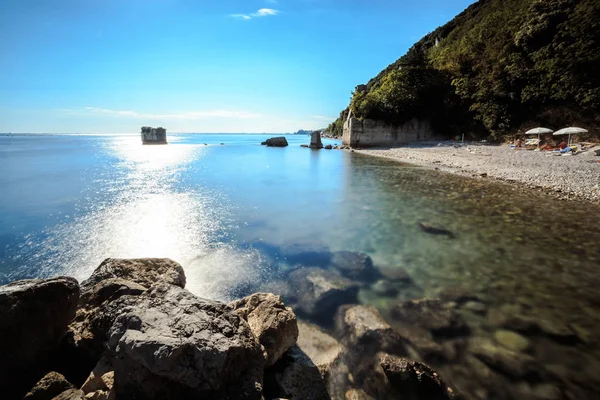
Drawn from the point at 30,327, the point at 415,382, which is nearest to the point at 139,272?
the point at 30,327

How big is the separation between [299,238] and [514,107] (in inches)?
1453

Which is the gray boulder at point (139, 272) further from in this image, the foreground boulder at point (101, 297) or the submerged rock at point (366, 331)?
the submerged rock at point (366, 331)

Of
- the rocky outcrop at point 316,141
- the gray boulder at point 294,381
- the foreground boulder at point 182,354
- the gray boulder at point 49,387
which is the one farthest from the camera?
the rocky outcrop at point 316,141

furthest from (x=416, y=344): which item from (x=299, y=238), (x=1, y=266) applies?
(x=1, y=266)

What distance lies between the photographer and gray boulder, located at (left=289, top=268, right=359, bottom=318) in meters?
5.66

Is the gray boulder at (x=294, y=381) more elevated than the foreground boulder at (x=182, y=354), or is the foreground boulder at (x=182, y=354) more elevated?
the foreground boulder at (x=182, y=354)

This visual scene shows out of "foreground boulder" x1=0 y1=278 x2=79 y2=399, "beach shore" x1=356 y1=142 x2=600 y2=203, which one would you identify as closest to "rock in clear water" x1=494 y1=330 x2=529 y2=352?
"foreground boulder" x1=0 y1=278 x2=79 y2=399

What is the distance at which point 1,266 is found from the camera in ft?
24.4

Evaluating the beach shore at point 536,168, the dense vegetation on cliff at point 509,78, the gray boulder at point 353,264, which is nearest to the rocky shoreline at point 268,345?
the gray boulder at point 353,264

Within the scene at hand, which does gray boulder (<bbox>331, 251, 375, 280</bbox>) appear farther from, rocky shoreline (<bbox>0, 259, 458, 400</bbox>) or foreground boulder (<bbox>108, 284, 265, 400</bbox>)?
foreground boulder (<bbox>108, 284, 265, 400</bbox>)

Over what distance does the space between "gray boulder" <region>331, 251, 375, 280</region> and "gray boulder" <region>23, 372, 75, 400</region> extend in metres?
5.40

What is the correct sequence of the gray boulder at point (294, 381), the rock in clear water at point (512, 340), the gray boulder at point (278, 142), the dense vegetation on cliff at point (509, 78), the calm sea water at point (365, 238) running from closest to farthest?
the gray boulder at point (294, 381) < the rock in clear water at point (512, 340) < the calm sea water at point (365, 238) < the dense vegetation on cliff at point (509, 78) < the gray boulder at point (278, 142)

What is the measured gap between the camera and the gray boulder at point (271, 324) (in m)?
3.65

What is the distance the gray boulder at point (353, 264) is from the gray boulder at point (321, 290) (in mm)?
363
